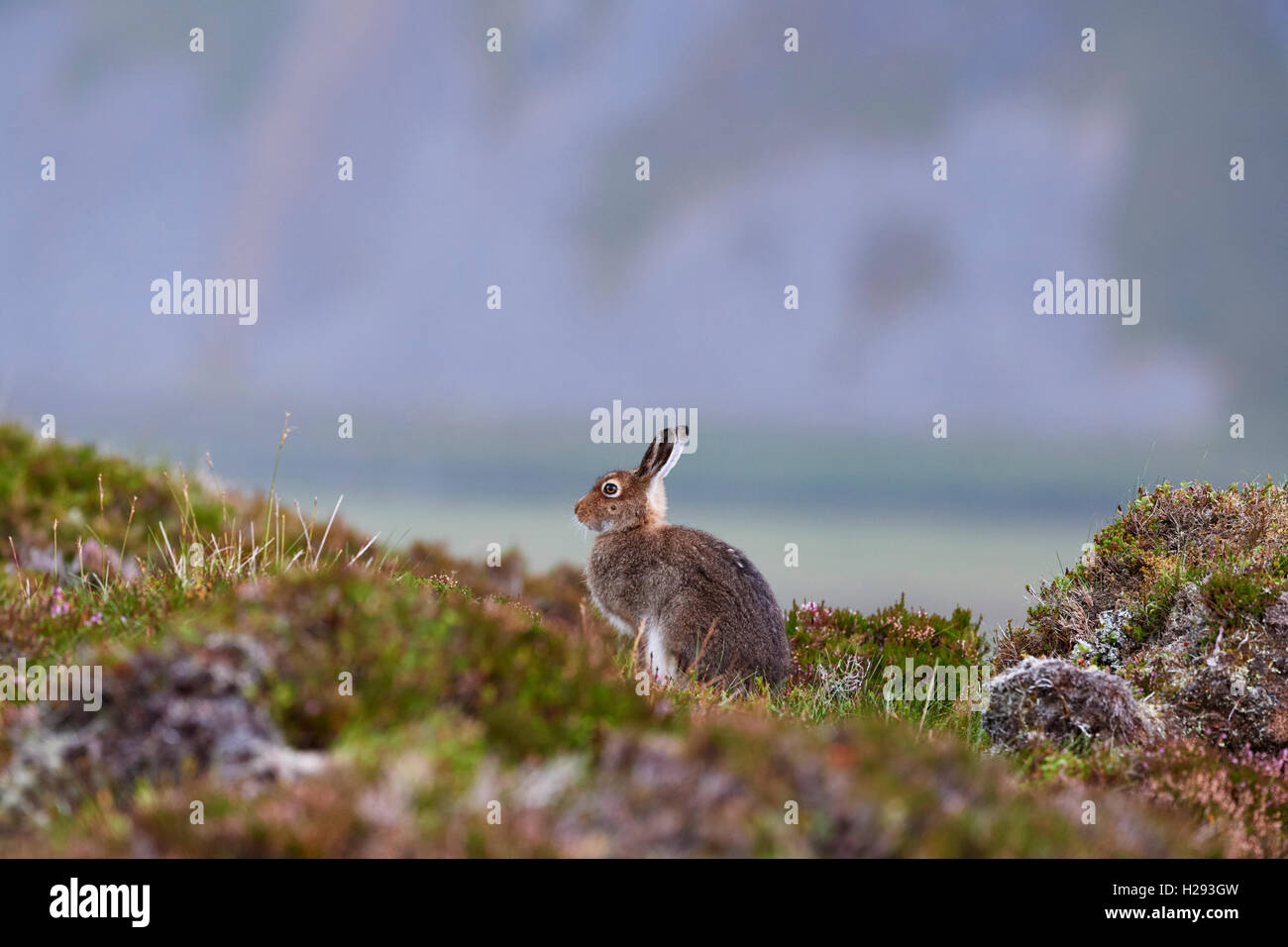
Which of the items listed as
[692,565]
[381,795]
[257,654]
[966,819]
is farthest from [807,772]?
[692,565]

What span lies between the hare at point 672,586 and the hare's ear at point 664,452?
0.01m

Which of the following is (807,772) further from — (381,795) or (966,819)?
(381,795)

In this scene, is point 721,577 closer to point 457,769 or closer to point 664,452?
point 664,452

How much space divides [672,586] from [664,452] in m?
1.82

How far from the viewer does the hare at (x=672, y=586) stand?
11.9 meters

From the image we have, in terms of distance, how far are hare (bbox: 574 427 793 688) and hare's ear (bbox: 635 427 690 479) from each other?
0.01 meters

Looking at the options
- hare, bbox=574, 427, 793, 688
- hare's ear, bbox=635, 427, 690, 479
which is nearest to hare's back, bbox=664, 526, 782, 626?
hare, bbox=574, 427, 793, 688

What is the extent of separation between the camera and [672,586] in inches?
490

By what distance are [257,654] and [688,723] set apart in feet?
8.17

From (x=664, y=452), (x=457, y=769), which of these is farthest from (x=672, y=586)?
(x=457, y=769)

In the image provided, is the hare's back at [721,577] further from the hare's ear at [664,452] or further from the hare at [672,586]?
the hare's ear at [664,452]

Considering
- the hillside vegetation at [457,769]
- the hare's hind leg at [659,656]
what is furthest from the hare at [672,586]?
the hillside vegetation at [457,769]

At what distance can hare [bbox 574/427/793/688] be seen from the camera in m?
11.9
